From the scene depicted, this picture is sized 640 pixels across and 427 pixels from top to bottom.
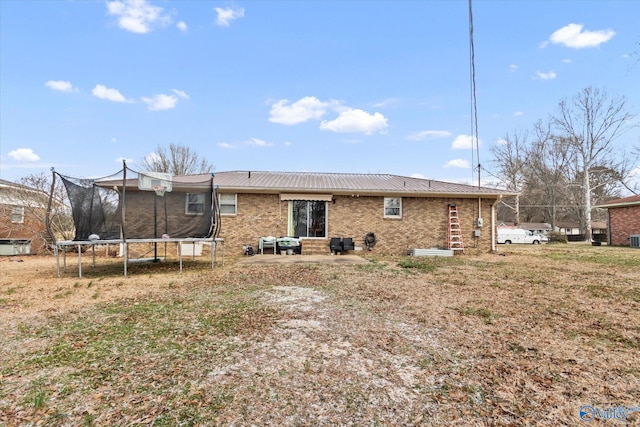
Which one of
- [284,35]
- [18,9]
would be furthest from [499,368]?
[18,9]

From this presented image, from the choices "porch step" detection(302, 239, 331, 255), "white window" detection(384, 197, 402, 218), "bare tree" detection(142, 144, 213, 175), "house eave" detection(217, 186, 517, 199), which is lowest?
"porch step" detection(302, 239, 331, 255)

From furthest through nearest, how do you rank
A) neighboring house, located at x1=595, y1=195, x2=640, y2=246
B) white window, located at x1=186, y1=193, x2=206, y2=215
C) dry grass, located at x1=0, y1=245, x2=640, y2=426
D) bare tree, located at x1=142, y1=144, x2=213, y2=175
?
1. bare tree, located at x1=142, y1=144, x2=213, y2=175
2. neighboring house, located at x1=595, y1=195, x2=640, y2=246
3. white window, located at x1=186, y1=193, x2=206, y2=215
4. dry grass, located at x1=0, y1=245, x2=640, y2=426

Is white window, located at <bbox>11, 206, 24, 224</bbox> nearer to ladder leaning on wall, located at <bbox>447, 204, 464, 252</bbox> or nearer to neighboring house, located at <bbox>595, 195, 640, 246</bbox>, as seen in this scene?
ladder leaning on wall, located at <bbox>447, 204, 464, 252</bbox>

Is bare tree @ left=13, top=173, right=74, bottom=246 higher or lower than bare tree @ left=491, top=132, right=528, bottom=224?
lower

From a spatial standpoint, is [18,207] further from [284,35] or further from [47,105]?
[284,35]

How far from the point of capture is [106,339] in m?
3.45

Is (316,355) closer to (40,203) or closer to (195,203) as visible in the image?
(195,203)

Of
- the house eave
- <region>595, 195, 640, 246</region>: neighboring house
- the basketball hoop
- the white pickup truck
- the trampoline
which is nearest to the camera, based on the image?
the trampoline

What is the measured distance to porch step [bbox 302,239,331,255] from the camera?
12.1 meters

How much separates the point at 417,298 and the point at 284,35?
11268 mm

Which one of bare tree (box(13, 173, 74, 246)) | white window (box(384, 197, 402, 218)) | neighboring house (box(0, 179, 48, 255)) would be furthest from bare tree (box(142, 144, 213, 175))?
white window (box(384, 197, 402, 218))

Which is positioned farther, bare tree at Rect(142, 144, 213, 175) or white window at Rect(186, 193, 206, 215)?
bare tree at Rect(142, 144, 213, 175)

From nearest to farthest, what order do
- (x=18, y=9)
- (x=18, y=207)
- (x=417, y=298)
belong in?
(x=417, y=298) < (x=18, y=9) < (x=18, y=207)

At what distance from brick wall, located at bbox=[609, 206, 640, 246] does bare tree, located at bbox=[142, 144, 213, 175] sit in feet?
98.0
